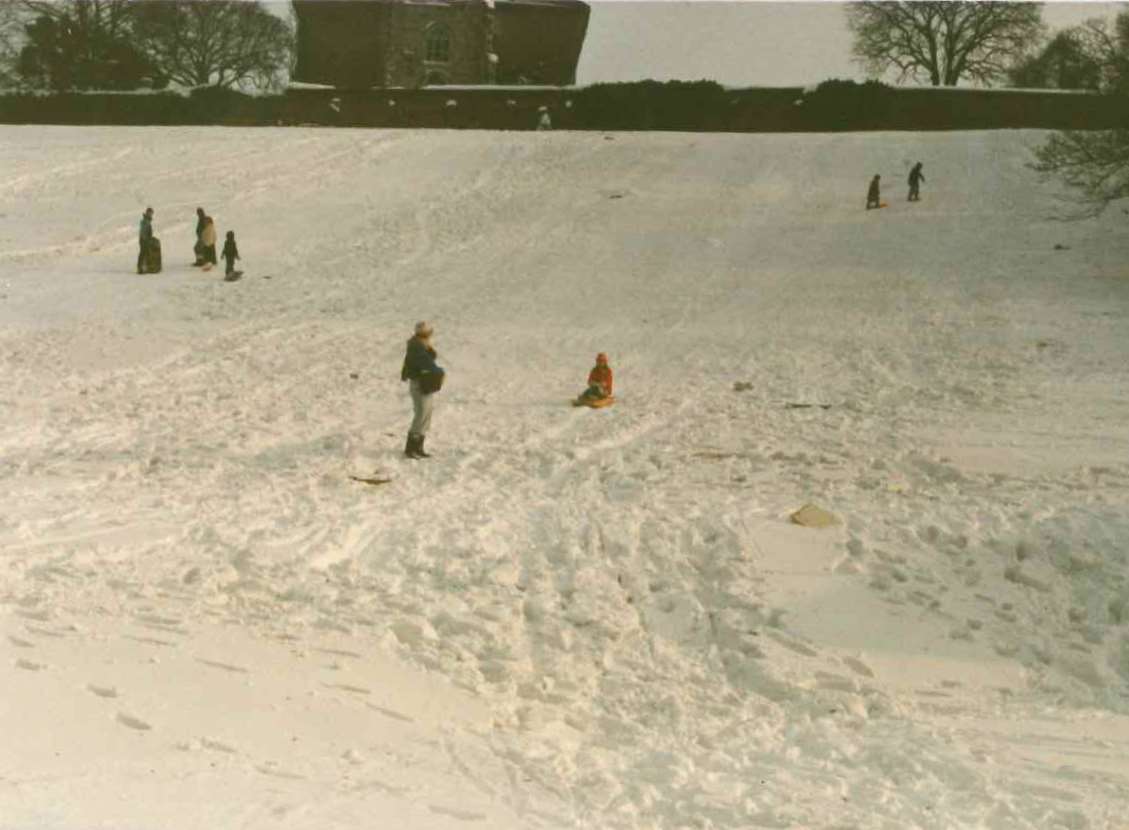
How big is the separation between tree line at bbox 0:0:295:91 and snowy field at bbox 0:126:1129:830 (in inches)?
1569

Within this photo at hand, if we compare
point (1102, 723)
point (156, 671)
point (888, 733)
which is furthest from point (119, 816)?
point (1102, 723)

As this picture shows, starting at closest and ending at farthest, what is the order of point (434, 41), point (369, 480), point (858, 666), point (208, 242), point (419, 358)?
point (858, 666) → point (369, 480) → point (419, 358) → point (208, 242) → point (434, 41)

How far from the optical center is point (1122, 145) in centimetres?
2459

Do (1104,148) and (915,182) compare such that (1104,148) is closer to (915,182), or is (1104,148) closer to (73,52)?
(915,182)

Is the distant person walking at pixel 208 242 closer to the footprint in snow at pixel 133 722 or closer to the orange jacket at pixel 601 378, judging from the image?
the orange jacket at pixel 601 378

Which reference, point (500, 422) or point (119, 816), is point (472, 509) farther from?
point (119, 816)

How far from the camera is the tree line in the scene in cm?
6138

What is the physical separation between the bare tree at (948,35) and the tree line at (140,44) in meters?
32.9

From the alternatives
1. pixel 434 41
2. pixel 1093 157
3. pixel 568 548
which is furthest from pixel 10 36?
pixel 568 548

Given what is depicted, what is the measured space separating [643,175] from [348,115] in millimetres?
21392

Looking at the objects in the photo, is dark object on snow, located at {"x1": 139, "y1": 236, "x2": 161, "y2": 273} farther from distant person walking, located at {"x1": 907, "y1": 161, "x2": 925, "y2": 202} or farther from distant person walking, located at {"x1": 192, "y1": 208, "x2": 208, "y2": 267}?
distant person walking, located at {"x1": 907, "y1": 161, "x2": 925, "y2": 202}

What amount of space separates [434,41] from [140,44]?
16289mm

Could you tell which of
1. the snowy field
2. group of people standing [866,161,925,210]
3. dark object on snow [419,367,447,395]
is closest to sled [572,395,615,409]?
the snowy field

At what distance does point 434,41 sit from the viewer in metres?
64.4
